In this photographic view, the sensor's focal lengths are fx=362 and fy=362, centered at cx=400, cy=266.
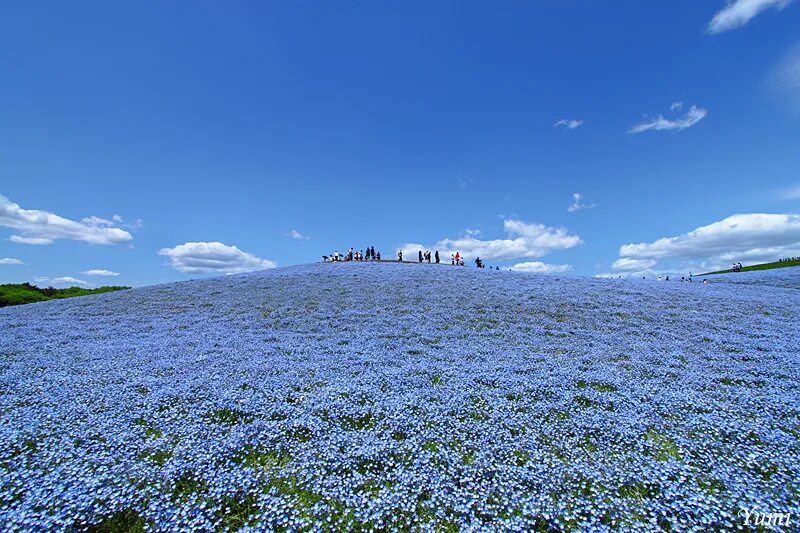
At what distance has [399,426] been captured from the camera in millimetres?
6875

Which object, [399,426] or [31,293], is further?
[31,293]

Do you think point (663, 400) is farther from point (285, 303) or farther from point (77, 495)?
point (285, 303)

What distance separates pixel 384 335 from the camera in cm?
1313

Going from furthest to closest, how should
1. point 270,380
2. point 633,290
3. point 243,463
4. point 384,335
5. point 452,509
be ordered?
point 633,290
point 384,335
point 270,380
point 243,463
point 452,509

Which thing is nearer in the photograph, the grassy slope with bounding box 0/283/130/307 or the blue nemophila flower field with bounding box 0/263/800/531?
the blue nemophila flower field with bounding box 0/263/800/531

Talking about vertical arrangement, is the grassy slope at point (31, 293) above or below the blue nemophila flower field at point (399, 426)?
above

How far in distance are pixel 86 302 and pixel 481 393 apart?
72.1ft

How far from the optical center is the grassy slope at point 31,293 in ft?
86.3

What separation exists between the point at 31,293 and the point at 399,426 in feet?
119

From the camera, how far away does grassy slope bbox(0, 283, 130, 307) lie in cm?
2631

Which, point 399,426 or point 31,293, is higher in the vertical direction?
point 31,293

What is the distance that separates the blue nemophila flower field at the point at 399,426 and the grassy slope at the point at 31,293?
17.0 metres

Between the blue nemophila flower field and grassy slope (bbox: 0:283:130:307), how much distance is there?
1700cm

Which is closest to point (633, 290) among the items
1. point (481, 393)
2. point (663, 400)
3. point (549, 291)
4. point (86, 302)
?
point (549, 291)
